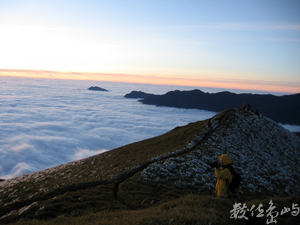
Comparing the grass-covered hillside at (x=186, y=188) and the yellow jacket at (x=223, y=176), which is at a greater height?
the yellow jacket at (x=223, y=176)

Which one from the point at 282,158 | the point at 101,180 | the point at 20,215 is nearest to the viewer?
the point at 20,215

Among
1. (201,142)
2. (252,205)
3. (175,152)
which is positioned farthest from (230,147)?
(252,205)

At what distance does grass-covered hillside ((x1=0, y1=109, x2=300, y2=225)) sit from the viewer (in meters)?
10.6

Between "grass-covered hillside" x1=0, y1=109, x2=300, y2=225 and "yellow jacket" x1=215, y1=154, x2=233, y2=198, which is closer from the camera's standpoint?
"grass-covered hillside" x1=0, y1=109, x2=300, y2=225

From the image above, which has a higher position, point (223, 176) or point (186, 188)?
point (223, 176)

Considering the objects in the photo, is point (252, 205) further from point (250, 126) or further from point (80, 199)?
point (250, 126)

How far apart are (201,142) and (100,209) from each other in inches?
837

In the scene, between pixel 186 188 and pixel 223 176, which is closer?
pixel 223 176

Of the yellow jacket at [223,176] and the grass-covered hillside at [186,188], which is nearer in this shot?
the grass-covered hillside at [186,188]

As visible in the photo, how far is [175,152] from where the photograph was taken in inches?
1080

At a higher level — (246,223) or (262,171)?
(246,223)

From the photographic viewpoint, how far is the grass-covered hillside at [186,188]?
34.7ft

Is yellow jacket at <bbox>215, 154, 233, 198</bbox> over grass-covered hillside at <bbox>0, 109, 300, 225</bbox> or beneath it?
over

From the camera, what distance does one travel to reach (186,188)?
18109mm
